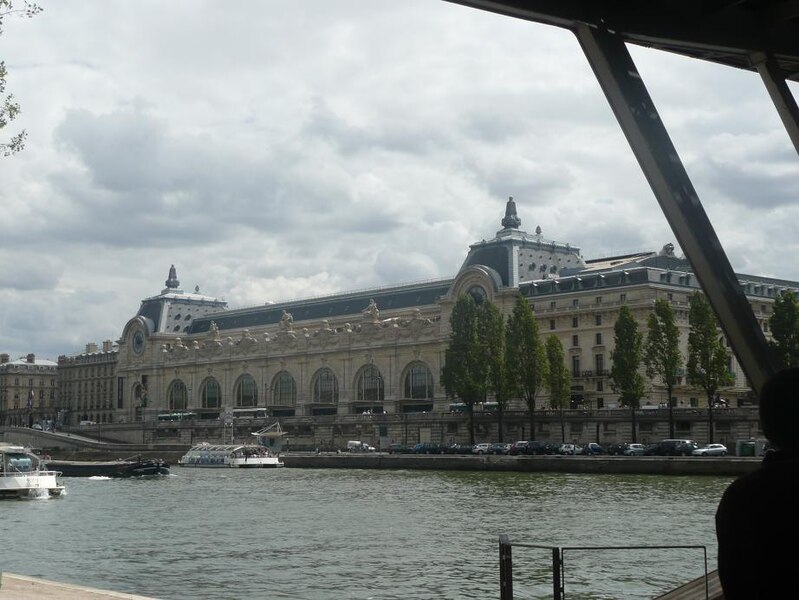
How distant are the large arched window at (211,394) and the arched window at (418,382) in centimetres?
3159

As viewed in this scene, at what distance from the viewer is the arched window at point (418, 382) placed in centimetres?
10606

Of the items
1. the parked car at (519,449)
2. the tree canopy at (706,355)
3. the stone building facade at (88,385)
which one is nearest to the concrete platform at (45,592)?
the tree canopy at (706,355)

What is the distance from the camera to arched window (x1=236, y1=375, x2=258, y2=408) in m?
126

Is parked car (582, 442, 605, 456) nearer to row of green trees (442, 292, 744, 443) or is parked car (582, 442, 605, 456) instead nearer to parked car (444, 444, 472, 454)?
row of green trees (442, 292, 744, 443)

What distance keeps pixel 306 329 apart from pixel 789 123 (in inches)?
4566

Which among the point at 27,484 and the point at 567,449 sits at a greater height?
the point at 567,449

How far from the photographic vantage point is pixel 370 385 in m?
112

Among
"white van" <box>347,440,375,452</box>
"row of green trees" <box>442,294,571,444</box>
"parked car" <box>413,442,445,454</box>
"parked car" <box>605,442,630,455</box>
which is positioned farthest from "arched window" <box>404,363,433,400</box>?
"parked car" <box>605,442,630,455</box>

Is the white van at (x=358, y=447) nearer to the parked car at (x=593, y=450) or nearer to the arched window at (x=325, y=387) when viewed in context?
the arched window at (x=325, y=387)

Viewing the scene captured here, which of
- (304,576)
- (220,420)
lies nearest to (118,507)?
(304,576)

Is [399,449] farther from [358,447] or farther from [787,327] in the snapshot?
[787,327]

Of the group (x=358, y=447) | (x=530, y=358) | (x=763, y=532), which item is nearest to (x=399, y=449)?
(x=358, y=447)

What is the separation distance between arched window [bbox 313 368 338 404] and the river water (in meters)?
55.9

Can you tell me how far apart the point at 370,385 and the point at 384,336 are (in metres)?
5.53
